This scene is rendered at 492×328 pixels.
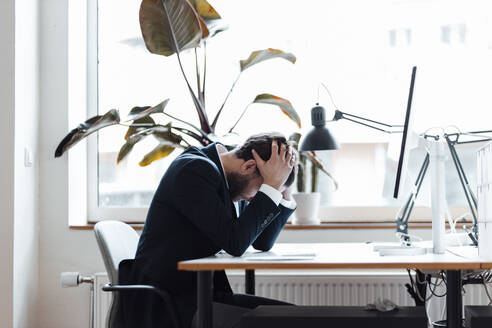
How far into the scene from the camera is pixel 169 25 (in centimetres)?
301

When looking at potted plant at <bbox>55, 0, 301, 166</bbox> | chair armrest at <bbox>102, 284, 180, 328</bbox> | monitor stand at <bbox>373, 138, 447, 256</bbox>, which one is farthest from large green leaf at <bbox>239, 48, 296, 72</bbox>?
chair armrest at <bbox>102, 284, 180, 328</bbox>

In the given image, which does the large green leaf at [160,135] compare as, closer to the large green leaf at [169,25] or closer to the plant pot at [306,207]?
the large green leaf at [169,25]

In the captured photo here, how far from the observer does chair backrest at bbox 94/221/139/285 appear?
1.97 meters

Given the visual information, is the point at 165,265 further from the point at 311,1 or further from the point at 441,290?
the point at 311,1

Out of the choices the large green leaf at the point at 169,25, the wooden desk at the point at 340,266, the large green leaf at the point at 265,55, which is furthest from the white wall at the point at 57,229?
the wooden desk at the point at 340,266

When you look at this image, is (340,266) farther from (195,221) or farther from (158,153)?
(158,153)

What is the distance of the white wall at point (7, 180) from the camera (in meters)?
3.17

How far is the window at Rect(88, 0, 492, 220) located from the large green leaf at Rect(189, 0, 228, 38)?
16.2 inches

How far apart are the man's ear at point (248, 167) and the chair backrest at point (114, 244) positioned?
47 centimetres

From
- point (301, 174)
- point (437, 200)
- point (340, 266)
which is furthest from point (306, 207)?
point (340, 266)

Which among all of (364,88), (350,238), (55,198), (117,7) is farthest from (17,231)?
→ (364,88)

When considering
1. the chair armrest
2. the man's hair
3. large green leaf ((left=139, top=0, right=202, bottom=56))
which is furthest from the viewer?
large green leaf ((left=139, top=0, right=202, bottom=56))

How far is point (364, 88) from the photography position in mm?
3566

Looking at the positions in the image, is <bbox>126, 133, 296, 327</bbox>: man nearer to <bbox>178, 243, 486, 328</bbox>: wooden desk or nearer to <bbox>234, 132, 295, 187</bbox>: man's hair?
<bbox>234, 132, 295, 187</bbox>: man's hair
